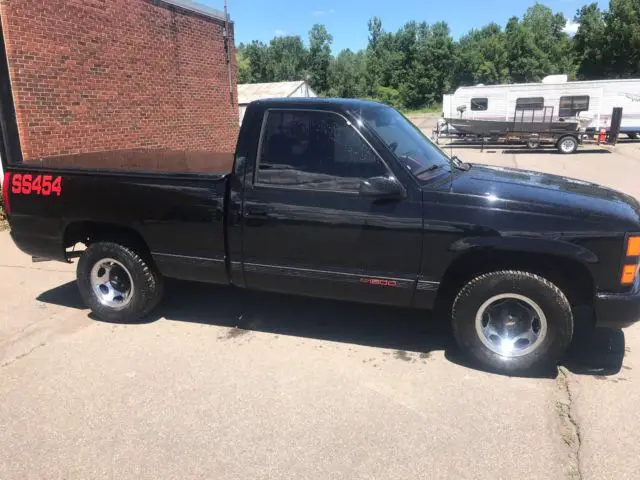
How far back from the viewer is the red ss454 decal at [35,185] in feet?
14.7

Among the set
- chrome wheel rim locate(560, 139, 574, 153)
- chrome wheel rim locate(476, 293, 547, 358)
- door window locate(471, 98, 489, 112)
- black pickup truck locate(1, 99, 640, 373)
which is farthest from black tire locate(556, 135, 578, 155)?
chrome wheel rim locate(476, 293, 547, 358)

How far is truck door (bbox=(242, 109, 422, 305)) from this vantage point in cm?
359

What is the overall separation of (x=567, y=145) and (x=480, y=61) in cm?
4477

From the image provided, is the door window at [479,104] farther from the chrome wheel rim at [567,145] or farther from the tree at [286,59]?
the tree at [286,59]

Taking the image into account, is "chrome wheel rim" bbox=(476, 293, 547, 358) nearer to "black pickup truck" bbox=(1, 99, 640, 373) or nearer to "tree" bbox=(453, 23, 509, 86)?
"black pickup truck" bbox=(1, 99, 640, 373)

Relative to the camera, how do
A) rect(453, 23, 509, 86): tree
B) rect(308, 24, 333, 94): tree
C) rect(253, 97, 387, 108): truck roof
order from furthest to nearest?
rect(308, 24, 333, 94): tree
rect(453, 23, 509, 86): tree
rect(253, 97, 387, 108): truck roof

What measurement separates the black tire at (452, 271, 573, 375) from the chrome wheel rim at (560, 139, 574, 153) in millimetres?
20097

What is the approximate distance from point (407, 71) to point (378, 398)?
2575 inches

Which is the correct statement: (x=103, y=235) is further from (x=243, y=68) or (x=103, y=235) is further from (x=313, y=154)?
(x=243, y=68)

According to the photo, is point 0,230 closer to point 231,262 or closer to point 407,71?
point 231,262

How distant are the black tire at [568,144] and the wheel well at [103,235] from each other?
68.0ft

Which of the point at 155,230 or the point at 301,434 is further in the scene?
the point at 155,230

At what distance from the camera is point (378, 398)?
3.36 metres

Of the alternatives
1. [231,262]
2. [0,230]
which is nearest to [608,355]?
[231,262]
